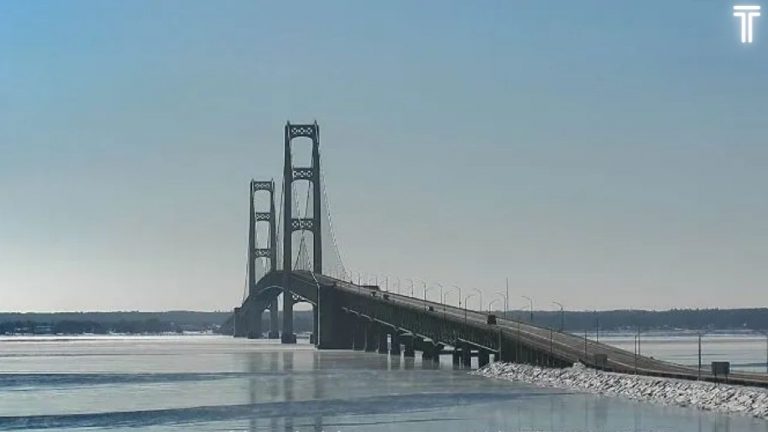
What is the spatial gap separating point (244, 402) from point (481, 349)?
43374mm

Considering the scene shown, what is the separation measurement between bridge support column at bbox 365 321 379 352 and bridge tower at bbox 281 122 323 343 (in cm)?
2239

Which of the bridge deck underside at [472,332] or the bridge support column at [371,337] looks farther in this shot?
the bridge support column at [371,337]

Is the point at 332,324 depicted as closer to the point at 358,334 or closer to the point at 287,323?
the point at 358,334

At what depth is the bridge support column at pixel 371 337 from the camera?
149875 mm

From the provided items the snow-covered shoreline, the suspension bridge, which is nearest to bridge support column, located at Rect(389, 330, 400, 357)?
the suspension bridge

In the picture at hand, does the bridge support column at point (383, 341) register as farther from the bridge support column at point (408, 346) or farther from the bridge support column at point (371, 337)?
the bridge support column at point (408, 346)

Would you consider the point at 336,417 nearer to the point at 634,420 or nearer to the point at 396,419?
the point at 396,419

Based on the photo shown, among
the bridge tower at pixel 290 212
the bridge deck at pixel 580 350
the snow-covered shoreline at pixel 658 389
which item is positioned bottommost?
the snow-covered shoreline at pixel 658 389

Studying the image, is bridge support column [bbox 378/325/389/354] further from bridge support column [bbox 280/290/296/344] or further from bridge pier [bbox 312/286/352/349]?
bridge support column [bbox 280/290/296/344]

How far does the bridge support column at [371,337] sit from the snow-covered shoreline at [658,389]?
228 ft

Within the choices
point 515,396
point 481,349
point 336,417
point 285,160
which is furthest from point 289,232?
point 336,417

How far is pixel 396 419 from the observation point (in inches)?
1902

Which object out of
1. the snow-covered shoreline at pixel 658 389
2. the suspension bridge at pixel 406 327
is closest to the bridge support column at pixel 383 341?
the suspension bridge at pixel 406 327

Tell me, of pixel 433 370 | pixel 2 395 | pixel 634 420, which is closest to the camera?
pixel 634 420
